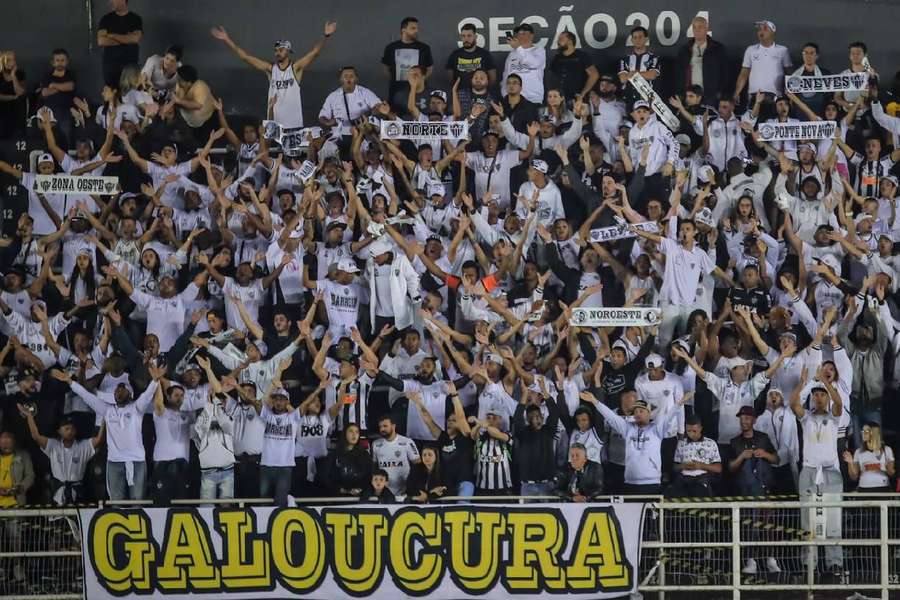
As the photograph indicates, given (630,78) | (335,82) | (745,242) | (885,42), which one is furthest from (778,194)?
(335,82)

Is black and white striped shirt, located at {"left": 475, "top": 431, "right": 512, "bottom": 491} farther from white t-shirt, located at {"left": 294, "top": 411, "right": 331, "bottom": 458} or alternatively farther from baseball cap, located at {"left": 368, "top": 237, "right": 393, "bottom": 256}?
baseball cap, located at {"left": 368, "top": 237, "right": 393, "bottom": 256}

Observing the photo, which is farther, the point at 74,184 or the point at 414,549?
the point at 74,184

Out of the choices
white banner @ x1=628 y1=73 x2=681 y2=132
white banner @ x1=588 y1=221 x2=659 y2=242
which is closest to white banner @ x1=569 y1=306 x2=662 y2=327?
white banner @ x1=588 y1=221 x2=659 y2=242

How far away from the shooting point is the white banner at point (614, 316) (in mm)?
19484

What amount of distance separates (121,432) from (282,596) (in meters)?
3.15

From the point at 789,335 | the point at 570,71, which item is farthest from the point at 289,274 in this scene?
the point at 789,335

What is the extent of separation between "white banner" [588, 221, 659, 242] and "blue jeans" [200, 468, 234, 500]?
5.23 m

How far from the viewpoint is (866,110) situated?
23.4 meters

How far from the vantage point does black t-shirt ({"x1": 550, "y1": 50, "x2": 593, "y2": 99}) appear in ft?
76.8

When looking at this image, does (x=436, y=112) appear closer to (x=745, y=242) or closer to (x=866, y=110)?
(x=745, y=242)

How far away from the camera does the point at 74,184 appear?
20.7 meters

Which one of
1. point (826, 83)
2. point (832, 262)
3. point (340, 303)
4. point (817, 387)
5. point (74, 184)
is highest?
point (826, 83)

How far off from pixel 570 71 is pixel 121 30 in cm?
628

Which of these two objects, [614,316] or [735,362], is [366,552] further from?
[735,362]
